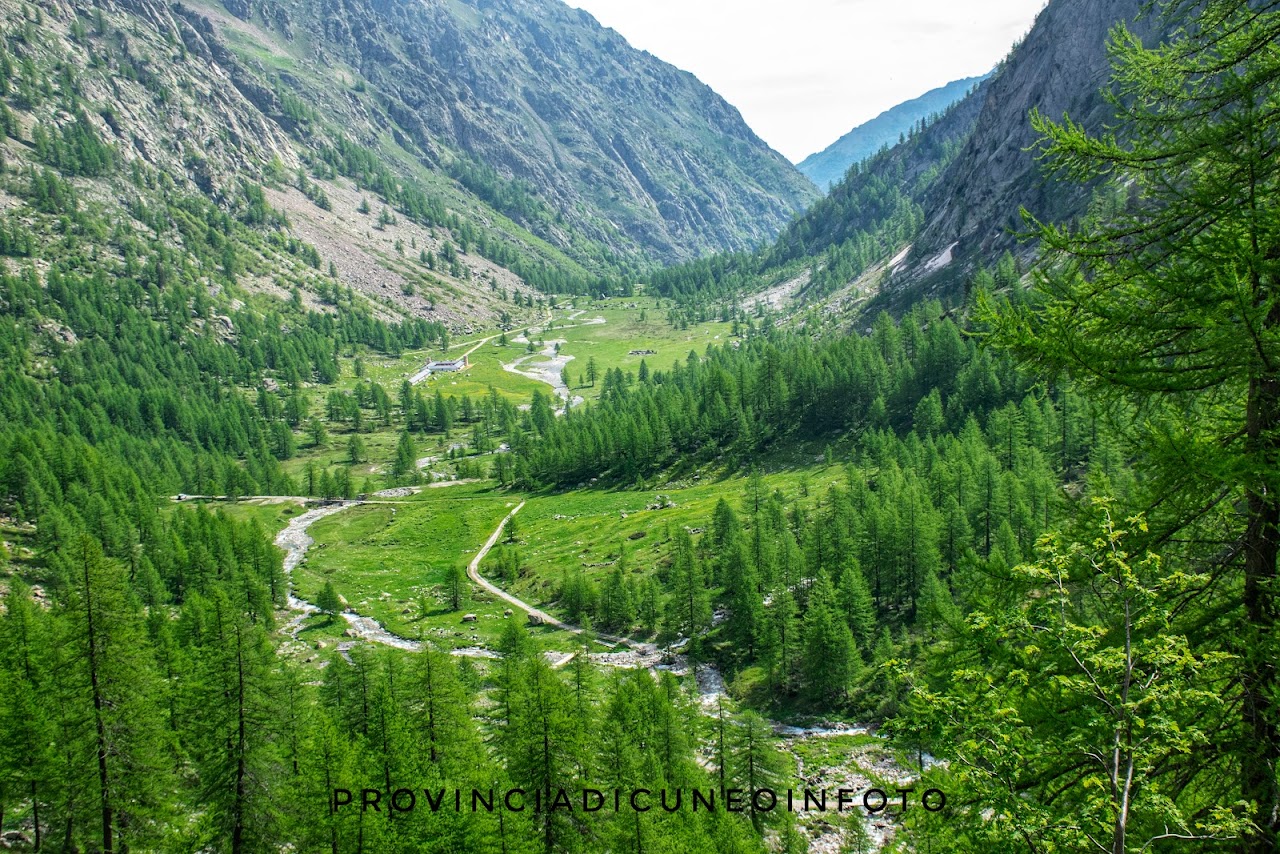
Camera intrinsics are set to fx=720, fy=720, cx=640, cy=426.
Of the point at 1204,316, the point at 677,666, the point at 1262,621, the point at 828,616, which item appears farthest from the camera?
the point at 677,666

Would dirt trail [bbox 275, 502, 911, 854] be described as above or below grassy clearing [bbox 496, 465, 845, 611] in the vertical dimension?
below

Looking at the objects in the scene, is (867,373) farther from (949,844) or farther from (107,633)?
(949,844)

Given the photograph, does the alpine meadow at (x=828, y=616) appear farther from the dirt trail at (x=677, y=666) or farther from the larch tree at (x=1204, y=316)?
the dirt trail at (x=677, y=666)

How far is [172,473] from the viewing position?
487ft

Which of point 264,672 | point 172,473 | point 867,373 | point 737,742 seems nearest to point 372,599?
point 264,672

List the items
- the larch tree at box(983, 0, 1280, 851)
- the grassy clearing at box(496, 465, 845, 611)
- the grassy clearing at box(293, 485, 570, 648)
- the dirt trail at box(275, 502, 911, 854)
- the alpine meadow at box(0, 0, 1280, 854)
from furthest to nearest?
the grassy clearing at box(496, 465, 845, 611)
the grassy clearing at box(293, 485, 570, 648)
the dirt trail at box(275, 502, 911, 854)
the alpine meadow at box(0, 0, 1280, 854)
the larch tree at box(983, 0, 1280, 851)

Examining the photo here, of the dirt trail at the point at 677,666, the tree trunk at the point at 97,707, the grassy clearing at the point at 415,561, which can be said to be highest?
the tree trunk at the point at 97,707

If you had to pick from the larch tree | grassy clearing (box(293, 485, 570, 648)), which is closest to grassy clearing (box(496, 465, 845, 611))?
grassy clearing (box(293, 485, 570, 648))

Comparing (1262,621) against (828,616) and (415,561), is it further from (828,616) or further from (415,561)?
(415,561)

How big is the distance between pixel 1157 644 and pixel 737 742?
1470 inches

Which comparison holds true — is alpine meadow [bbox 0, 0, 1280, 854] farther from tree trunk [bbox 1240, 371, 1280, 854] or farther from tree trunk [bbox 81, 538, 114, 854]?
tree trunk [bbox 81, 538, 114, 854]

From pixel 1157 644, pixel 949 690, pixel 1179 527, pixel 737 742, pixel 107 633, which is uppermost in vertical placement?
pixel 1179 527

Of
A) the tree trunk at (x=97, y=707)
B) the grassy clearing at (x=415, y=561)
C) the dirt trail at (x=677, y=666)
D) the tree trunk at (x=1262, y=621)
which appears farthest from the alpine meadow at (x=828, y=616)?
the grassy clearing at (x=415, y=561)

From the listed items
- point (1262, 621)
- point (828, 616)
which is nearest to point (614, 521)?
point (828, 616)
